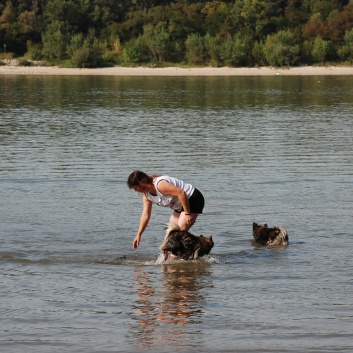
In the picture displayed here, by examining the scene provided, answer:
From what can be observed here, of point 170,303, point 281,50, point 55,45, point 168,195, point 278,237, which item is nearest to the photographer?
point 170,303

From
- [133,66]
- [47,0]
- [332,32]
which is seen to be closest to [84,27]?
[47,0]

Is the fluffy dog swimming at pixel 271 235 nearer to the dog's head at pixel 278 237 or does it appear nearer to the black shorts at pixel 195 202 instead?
the dog's head at pixel 278 237

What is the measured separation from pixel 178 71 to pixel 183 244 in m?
64.7

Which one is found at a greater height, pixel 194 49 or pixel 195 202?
pixel 194 49

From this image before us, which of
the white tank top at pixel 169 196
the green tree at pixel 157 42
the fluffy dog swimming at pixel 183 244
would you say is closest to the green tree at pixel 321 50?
the green tree at pixel 157 42

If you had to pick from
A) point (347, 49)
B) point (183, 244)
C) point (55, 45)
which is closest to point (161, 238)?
point (183, 244)

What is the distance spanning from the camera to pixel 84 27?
87188 mm

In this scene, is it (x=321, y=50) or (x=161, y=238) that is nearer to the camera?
(x=161, y=238)

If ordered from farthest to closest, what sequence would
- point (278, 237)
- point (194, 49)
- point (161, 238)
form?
1. point (194, 49)
2. point (161, 238)
3. point (278, 237)

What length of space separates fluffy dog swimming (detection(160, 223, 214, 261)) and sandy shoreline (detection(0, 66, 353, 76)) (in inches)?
2439

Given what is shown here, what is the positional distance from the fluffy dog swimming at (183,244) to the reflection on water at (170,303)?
0.57 ft

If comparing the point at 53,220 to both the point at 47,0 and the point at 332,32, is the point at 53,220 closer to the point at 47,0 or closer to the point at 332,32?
the point at 332,32

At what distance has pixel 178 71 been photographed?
245 feet

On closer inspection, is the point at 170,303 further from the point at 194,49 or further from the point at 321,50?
the point at 194,49
